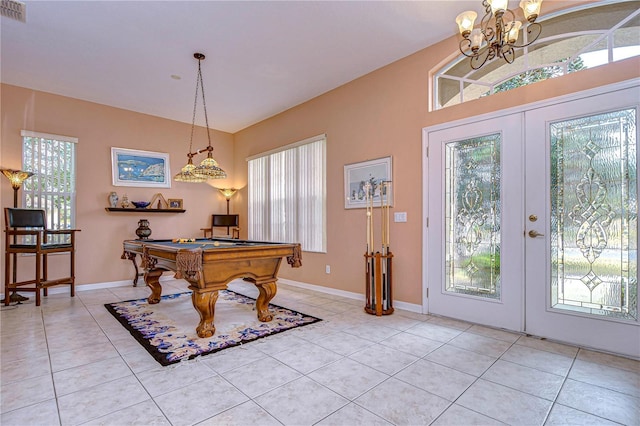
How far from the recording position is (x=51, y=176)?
487 centimetres

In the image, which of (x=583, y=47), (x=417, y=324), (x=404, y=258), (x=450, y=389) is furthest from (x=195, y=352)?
(x=583, y=47)

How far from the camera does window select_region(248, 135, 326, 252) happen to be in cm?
504

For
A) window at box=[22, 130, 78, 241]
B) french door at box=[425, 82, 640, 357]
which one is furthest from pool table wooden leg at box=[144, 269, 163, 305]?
french door at box=[425, 82, 640, 357]

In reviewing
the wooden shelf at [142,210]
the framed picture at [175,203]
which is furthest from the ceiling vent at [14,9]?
the framed picture at [175,203]

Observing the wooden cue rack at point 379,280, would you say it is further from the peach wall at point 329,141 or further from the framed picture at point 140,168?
the framed picture at point 140,168

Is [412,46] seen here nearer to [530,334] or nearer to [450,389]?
[530,334]

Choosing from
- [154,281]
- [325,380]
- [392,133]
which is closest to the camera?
[325,380]

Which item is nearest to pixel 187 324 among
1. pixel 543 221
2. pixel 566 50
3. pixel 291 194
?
pixel 291 194

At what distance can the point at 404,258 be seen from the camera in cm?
381

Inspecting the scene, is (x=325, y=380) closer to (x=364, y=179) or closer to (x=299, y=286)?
(x=364, y=179)

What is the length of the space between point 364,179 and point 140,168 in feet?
13.4

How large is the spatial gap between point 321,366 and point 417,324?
1380 mm

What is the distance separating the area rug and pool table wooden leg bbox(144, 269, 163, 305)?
0.28 feet

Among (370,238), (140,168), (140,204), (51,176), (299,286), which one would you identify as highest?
(140,168)
